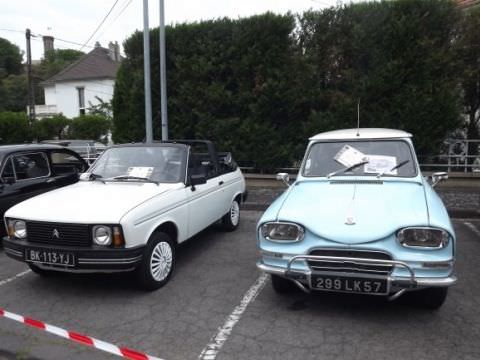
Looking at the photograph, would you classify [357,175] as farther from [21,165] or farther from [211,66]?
[211,66]

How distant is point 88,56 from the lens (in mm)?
42125

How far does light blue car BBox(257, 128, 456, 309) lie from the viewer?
3371 millimetres

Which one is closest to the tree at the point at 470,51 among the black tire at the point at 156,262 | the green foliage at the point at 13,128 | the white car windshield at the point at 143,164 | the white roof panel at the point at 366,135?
the white roof panel at the point at 366,135

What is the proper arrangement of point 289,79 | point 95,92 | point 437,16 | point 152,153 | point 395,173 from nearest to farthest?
1. point 395,173
2. point 152,153
3. point 437,16
4. point 289,79
5. point 95,92

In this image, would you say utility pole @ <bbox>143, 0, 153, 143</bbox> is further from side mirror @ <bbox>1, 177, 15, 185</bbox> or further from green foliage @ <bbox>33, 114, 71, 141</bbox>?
green foliage @ <bbox>33, 114, 71, 141</bbox>

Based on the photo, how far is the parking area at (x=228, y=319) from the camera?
332cm

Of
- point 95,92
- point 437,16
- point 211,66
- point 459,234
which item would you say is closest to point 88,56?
point 95,92

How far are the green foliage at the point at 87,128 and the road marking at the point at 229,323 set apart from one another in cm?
2295

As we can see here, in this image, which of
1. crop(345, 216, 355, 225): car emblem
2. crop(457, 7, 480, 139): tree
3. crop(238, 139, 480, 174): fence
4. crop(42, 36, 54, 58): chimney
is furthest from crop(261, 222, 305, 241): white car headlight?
crop(42, 36, 54, 58): chimney

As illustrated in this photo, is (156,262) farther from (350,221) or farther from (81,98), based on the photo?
(81,98)

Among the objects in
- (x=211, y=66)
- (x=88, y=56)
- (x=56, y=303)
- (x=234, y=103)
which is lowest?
(x=56, y=303)

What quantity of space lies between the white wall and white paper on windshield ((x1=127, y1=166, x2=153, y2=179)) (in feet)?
115

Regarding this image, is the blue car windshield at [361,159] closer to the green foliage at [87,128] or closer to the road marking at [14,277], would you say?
the road marking at [14,277]

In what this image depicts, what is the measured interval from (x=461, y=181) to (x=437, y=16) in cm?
421
